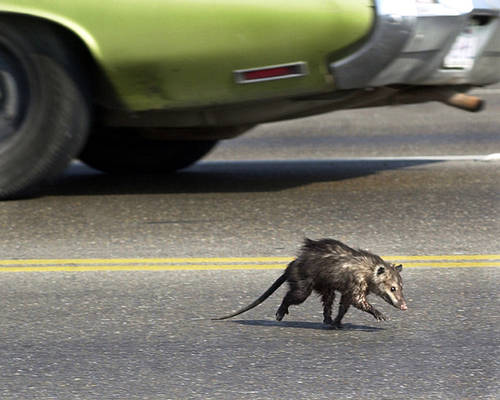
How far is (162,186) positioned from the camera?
8070 mm

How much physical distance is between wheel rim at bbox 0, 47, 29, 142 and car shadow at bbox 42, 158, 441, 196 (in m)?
0.71

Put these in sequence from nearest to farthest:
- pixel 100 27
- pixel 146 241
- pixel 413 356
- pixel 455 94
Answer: pixel 413 356, pixel 146 241, pixel 100 27, pixel 455 94

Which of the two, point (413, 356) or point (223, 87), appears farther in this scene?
point (223, 87)

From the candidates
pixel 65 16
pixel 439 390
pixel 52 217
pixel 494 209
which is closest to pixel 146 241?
pixel 52 217

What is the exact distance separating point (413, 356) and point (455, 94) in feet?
11.4

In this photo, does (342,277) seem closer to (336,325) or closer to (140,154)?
(336,325)

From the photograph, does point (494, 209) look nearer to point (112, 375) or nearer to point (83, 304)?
point (83, 304)

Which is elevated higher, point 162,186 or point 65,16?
point 65,16

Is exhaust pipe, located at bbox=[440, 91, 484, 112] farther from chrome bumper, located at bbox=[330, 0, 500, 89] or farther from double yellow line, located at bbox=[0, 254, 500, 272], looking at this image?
double yellow line, located at bbox=[0, 254, 500, 272]

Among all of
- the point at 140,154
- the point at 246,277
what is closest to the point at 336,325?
the point at 246,277

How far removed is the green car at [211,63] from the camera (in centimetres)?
657

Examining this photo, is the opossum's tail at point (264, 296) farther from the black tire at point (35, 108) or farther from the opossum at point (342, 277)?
the black tire at point (35, 108)

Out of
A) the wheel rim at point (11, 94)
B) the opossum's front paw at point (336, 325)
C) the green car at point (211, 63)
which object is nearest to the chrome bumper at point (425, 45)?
the green car at point (211, 63)

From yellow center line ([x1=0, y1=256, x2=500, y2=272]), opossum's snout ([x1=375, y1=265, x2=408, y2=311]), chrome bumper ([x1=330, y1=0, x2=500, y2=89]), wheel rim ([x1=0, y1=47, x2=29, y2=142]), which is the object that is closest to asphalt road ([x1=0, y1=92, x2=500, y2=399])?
yellow center line ([x1=0, y1=256, x2=500, y2=272])
